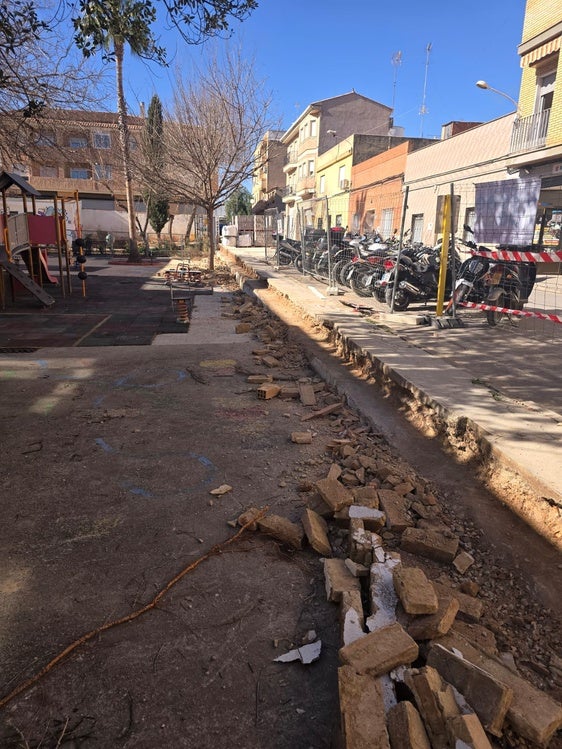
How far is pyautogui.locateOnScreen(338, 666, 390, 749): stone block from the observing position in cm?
157

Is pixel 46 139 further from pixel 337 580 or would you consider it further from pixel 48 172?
pixel 48 172

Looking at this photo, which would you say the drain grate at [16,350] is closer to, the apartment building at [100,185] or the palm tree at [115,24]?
the palm tree at [115,24]

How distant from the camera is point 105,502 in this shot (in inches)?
129

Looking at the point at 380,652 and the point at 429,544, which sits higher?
the point at 380,652

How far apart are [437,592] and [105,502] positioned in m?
2.14

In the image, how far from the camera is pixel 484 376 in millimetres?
5754

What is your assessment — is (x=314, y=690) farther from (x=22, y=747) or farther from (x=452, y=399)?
(x=452, y=399)

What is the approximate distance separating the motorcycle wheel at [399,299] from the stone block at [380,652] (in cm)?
838

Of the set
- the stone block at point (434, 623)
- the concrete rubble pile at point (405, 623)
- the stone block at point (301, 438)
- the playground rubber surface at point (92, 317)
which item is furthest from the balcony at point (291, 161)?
the stone block at point (434, 623)

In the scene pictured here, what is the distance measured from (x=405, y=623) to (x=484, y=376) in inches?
166

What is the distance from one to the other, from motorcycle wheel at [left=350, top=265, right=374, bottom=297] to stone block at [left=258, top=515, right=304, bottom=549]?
886cm

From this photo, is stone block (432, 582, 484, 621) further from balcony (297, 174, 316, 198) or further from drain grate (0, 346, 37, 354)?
balcony (297, 174, 316, 198)

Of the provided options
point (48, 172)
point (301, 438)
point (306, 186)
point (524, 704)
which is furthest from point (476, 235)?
point (48, 172)

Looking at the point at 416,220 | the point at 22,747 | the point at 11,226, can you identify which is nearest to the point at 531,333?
the point at 22,747
